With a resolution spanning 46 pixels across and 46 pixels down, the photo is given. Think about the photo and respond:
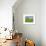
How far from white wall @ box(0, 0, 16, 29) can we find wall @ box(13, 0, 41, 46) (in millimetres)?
732

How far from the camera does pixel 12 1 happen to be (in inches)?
163

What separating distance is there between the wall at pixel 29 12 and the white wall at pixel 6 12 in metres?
0.73

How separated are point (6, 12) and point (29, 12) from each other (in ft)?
3.81

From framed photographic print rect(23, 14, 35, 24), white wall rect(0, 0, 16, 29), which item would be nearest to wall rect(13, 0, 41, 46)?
framed photographic print rect(23, 14, 35, 24)

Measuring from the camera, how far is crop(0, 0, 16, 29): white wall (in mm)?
4156

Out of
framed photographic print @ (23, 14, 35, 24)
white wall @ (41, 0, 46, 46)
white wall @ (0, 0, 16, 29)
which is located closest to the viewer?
white wall @ (0, 0, 16, 29)

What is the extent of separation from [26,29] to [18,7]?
100cm

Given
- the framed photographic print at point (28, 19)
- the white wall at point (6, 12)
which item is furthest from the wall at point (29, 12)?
the white wall at point (6, 12)

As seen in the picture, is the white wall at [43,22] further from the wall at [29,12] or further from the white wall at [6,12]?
the white wall at [6,12]

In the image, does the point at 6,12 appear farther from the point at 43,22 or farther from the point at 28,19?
the point at 43,22

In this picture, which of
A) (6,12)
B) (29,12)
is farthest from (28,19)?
(6,12)

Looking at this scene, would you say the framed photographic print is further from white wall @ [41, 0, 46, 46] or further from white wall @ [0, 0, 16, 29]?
white wall @ [0, 0, 16, 29]

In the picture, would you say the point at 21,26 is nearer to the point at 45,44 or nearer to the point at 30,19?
the point at 30,19

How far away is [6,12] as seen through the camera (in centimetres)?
418
